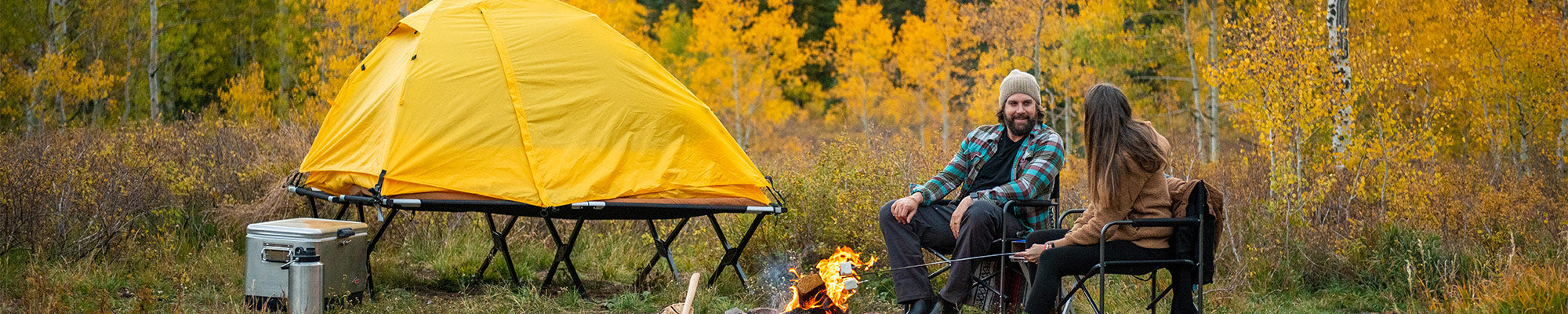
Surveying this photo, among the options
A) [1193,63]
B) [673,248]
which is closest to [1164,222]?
[673,248]

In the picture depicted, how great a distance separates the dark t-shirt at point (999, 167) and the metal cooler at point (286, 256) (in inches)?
91.1

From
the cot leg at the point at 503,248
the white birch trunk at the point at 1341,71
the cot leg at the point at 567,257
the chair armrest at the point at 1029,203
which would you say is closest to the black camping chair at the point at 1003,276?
the chair armrest at the point at 1029,203

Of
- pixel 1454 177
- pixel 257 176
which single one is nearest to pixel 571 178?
pixel 257 176

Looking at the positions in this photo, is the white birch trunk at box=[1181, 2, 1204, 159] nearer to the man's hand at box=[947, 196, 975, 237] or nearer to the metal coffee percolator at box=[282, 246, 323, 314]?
the man's hand at box=[947, 196, 975, 237]

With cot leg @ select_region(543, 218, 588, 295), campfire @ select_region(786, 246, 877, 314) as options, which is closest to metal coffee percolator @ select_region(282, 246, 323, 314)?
cot leg @ select_region(543, 218, 588, 295)

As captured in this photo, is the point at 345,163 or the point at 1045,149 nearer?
the point at 1045,149

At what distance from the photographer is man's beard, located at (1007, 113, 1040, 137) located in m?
3.86

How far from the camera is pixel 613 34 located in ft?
15.6

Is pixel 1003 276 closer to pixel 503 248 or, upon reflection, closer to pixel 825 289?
pixel 825 289

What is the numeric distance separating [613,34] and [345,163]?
126 centimetres

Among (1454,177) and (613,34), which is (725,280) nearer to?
(613,34)

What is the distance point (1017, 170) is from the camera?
12.7 ft

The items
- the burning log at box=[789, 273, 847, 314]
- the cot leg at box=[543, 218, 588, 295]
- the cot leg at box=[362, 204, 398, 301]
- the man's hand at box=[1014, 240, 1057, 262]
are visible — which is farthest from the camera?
the cot leg at box=[543, 218, 588, 295]

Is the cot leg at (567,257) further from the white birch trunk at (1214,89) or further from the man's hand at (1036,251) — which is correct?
the white birch trunk at (1214,89)
